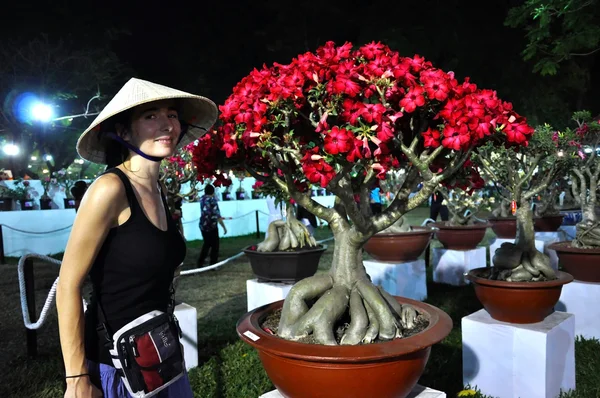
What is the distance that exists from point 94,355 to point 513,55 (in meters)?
11.1

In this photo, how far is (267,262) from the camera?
451 centimetres

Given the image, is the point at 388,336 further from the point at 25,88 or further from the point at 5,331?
the point at 25,88

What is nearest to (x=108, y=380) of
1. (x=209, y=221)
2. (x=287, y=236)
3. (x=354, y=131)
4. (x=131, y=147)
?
(x=131, y=147)

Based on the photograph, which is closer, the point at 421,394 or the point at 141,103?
the point at 141,103

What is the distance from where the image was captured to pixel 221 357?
3.76 metres

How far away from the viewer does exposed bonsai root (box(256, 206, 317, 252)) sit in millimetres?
4684

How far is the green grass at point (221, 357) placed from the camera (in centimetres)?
318

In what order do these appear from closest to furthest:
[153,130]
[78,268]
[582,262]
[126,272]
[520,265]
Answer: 1. [78,268]
2. [126,272]
3. [153,130]
4. [520,265]
5. [582,262]

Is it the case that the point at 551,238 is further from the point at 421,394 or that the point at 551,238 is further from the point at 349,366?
the point at 349,366

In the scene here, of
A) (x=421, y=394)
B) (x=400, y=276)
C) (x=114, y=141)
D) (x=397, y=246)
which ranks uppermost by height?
(x=114, y=141)

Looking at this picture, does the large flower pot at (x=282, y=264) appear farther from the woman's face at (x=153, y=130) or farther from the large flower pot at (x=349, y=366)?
the woman's face at (x=153, y=130)

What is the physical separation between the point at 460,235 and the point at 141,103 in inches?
219

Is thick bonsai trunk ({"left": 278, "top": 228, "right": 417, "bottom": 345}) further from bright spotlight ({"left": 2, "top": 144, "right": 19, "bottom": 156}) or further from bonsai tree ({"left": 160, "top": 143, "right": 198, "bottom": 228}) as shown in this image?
bright spotlight ({"left": 2, "top": 144, "right": 19, "bottom": 156})

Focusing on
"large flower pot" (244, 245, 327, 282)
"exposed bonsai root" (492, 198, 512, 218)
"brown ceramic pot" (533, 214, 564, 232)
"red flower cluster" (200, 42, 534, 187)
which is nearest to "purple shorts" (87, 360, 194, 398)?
"red flower cluster" (200, 42, 534, 187)
